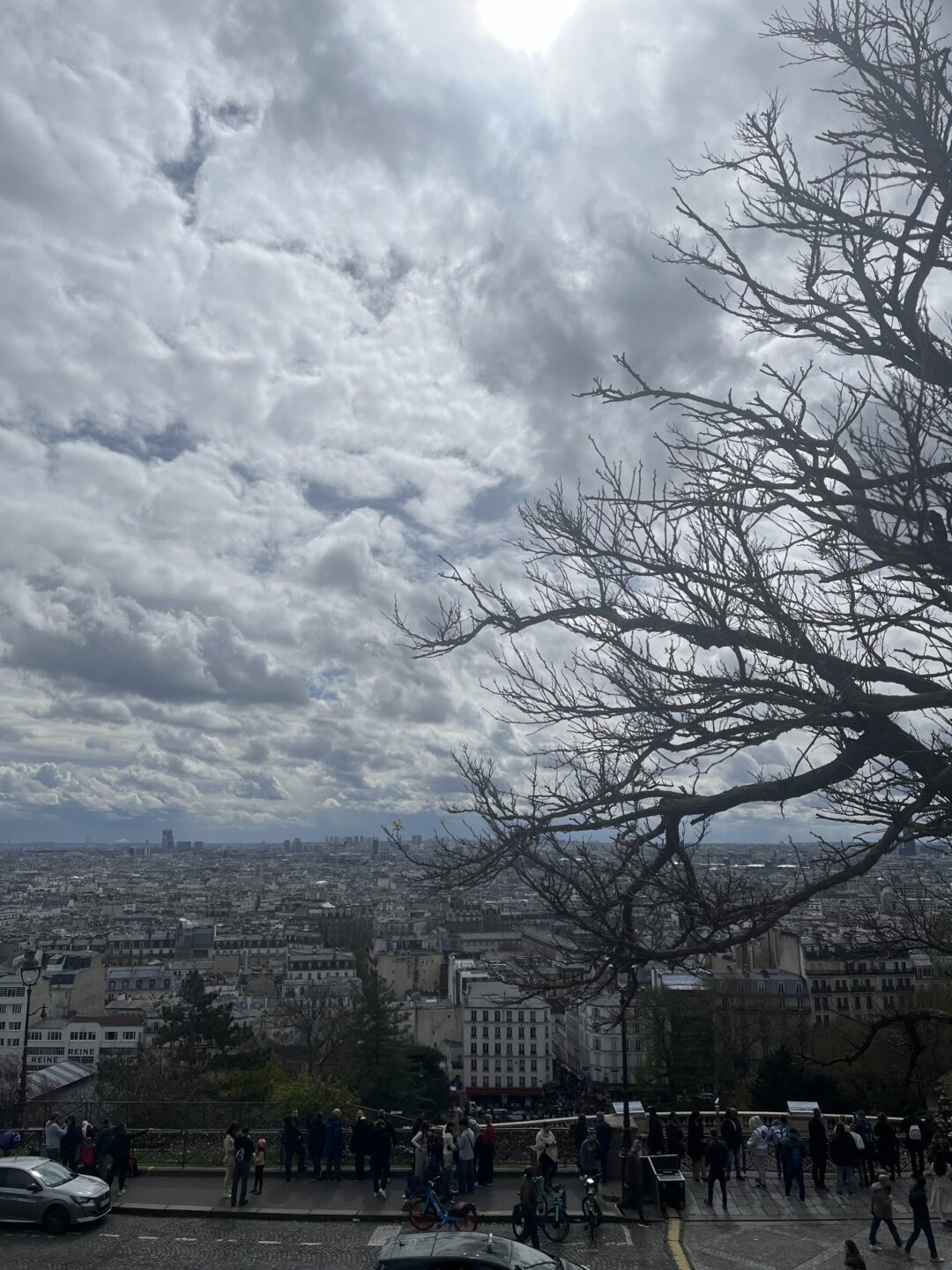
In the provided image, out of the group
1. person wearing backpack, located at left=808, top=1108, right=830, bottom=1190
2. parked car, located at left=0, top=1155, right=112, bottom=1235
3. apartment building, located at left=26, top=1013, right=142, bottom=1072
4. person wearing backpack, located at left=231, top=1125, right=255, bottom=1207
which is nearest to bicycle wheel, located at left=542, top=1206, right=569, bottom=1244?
person wearing backpack, located at left=808, top=1108, right=830, bottom=1190

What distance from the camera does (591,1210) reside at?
10672mm

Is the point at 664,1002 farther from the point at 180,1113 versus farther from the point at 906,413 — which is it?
the point at 906,413

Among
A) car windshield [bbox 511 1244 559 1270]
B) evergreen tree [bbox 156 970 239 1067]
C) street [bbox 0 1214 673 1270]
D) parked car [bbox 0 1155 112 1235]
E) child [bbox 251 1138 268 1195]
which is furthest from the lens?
evergreen tree [bbox 156 970 239 1067]

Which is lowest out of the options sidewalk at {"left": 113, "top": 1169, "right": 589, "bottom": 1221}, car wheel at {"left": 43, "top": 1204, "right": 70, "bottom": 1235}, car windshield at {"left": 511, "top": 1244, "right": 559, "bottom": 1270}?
sidewalk at {"left": 113, "top": 1169, "right": 589, "bottom": 1221}

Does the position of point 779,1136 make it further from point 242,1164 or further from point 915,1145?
point 242,1164

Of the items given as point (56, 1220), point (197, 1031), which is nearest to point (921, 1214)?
point (56, 1220)

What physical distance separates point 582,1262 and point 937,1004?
27.0 meters

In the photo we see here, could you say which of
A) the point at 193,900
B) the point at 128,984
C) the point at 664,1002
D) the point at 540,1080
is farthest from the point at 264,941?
the point at 664,1002

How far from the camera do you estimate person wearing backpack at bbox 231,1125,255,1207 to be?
11633mm

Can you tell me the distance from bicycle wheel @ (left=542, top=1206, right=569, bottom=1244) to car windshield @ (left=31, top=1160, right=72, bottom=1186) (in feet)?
17.9

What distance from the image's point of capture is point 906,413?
202 inches

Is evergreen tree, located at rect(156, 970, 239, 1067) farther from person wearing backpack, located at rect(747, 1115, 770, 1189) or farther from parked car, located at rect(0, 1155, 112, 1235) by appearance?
person wearing backpack, located at rect(747, 1115, 770, 1189)

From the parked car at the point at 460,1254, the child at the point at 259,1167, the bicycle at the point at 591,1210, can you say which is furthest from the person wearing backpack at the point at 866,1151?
the child at the point at 259,1167

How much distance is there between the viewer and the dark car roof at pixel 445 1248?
7730mm
